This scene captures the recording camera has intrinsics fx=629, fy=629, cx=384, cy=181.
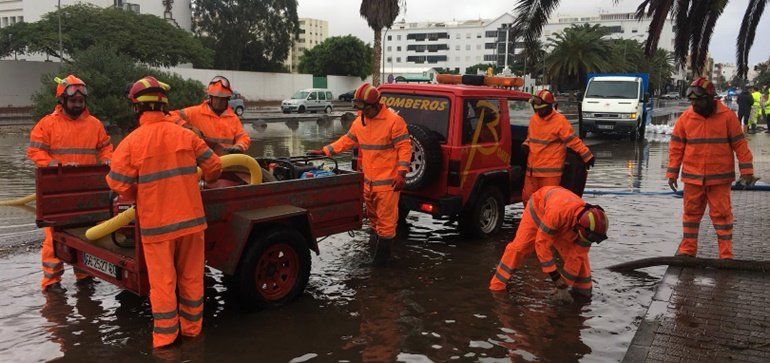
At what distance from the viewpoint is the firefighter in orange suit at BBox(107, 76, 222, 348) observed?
14.1ft

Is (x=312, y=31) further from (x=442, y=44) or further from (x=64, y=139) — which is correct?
(x=64, y=139)

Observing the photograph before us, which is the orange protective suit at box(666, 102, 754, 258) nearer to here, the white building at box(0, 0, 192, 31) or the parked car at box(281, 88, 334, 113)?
the parked car at box(281, 88, 334, 113)

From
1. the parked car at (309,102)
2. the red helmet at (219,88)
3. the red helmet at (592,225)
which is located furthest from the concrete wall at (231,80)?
the red helmet at (592,225)

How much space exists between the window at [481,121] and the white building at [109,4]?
56.9 metres

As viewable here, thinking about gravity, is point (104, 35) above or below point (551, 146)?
above

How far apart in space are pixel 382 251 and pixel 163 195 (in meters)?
2.86

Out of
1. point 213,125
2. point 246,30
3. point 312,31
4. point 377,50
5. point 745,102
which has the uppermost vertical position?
point 312,31

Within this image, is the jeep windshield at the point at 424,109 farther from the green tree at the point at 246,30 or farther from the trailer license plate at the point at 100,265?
the green tree at the point at 246,30

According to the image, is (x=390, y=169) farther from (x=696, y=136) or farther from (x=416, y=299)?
(x=696, y=136)

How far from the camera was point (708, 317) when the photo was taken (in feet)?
17.2

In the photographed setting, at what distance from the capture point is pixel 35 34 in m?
38.2

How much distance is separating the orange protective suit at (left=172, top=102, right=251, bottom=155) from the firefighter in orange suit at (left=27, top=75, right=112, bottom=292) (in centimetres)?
88

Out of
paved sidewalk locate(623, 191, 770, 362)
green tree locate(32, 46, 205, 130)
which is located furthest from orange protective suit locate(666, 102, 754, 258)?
green tree locate(32, 46, 205, 130)

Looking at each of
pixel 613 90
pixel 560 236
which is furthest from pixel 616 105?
pixel 560 236
